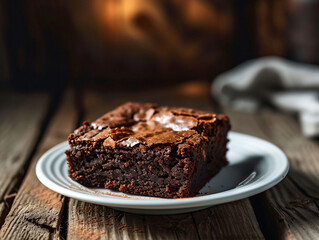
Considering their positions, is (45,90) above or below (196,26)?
below

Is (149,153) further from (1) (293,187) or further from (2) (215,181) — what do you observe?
(1) (293,187)

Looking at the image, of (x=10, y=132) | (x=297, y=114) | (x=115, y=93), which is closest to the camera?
(x=10, y=132)

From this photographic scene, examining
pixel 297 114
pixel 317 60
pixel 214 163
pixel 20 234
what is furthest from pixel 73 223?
pixel 317 60

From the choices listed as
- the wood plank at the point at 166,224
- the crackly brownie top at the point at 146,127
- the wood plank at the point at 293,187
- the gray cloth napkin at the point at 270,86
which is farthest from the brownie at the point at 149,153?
the gray cloth napkin at the point at 270,86

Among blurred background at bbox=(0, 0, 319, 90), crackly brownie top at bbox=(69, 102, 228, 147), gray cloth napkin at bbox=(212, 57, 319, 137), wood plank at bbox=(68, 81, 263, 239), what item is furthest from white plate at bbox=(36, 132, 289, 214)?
blurred background at bbox=(0, 0, 319, 90)

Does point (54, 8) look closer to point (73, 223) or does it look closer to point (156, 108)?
point (156, 108)

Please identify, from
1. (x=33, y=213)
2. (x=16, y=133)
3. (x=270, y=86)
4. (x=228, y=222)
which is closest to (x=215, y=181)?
(x=228, y=222)
